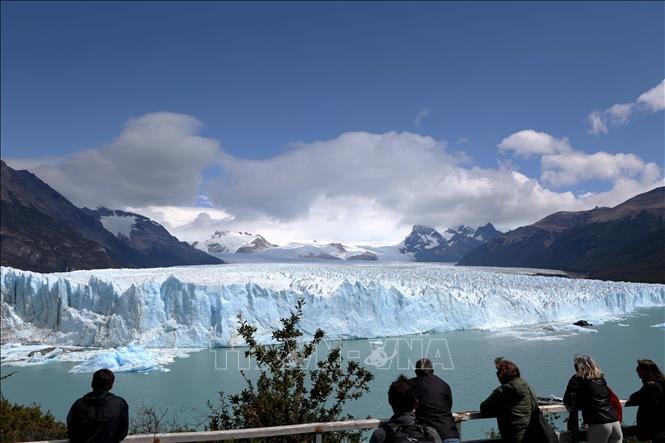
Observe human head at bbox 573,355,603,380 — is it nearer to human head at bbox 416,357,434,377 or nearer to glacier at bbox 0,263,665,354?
human head at bbox 416,357,434,377

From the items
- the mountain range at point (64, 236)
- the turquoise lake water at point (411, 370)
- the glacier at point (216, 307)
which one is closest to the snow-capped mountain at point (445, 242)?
the mountain range at point (64, 236)

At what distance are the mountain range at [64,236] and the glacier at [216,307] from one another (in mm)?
43920

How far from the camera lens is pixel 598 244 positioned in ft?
273

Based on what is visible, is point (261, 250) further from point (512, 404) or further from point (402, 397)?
point (402, 397)

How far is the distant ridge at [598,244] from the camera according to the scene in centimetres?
6013

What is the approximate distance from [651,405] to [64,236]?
83971mm

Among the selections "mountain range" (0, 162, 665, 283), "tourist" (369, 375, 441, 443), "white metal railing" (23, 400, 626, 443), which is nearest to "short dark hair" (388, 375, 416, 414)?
"tourist" (369, 375, 441, 443)

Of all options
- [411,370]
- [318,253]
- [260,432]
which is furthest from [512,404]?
[318,253]

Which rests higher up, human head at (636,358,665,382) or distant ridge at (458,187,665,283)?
distant ridge at (458,187,665,283)

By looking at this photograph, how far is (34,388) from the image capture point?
43.3 feet

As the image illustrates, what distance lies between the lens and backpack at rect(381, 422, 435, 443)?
2488 mm

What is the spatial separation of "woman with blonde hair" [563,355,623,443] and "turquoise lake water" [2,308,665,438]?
5.19 metres

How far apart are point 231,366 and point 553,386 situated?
8807 millimetres

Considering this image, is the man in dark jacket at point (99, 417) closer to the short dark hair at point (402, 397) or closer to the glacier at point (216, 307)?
the short dark hair at point (402, 397)
